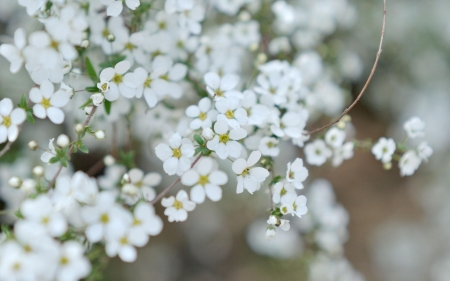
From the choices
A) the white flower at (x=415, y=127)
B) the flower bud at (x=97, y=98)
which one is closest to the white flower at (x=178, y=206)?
the flower bud at (x=97, y=98)

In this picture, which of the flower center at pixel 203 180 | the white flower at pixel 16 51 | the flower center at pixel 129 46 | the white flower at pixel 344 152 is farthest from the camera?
the white flower at pixel 344 152

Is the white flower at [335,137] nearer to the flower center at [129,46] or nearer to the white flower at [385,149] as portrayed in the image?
the white flower at [385,149]

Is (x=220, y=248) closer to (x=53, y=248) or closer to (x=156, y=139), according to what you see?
(x=156, y=139)

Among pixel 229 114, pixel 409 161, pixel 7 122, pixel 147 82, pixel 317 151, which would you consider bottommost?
pixel 7 122

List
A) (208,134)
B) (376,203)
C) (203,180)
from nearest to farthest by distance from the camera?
1. (208,134)
2. (203,180)
3. (376,203)

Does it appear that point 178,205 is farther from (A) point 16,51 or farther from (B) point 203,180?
(A) point 16,51

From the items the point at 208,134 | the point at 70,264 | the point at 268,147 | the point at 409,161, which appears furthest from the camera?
the point at 409,161

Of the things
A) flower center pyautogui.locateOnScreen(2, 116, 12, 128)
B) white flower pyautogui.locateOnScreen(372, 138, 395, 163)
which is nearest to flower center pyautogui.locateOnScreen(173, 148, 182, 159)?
flower center pyautogui.locateOnScreen(2, 116, 12, 128)

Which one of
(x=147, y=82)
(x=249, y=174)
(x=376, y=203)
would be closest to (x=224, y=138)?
(x=249, y=174)
